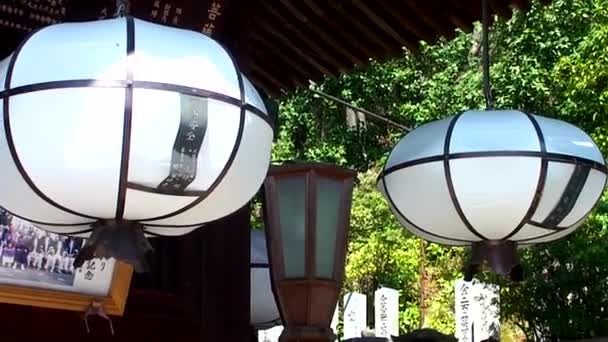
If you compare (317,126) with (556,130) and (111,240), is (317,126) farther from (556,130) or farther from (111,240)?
(111,240)

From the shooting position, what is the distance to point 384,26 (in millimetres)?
3582

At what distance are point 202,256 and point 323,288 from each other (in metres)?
0.62

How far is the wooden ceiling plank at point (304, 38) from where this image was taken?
11.6ft

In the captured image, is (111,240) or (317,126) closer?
(111,240)

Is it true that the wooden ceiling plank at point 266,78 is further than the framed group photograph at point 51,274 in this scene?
Yes

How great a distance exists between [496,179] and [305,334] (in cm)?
68

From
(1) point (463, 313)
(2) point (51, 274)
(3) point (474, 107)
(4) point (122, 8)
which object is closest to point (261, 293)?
(2) point (51, 274)

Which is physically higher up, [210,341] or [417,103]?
[417,103]

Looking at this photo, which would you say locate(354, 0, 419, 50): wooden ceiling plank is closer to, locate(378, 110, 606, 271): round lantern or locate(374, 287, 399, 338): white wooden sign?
locate(378, 110, 606, 271): round lantern

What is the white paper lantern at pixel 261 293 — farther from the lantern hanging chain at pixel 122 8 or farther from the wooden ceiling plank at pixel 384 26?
the lantern hanging chain at pixel 122 8

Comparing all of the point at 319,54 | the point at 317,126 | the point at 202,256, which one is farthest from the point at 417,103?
the point at 202,256

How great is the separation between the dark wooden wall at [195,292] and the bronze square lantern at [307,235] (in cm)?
44

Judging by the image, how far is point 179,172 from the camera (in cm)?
176

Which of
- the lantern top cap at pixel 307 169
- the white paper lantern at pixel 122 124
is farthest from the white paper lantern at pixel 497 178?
the white paper lantern at pixel 122 124
